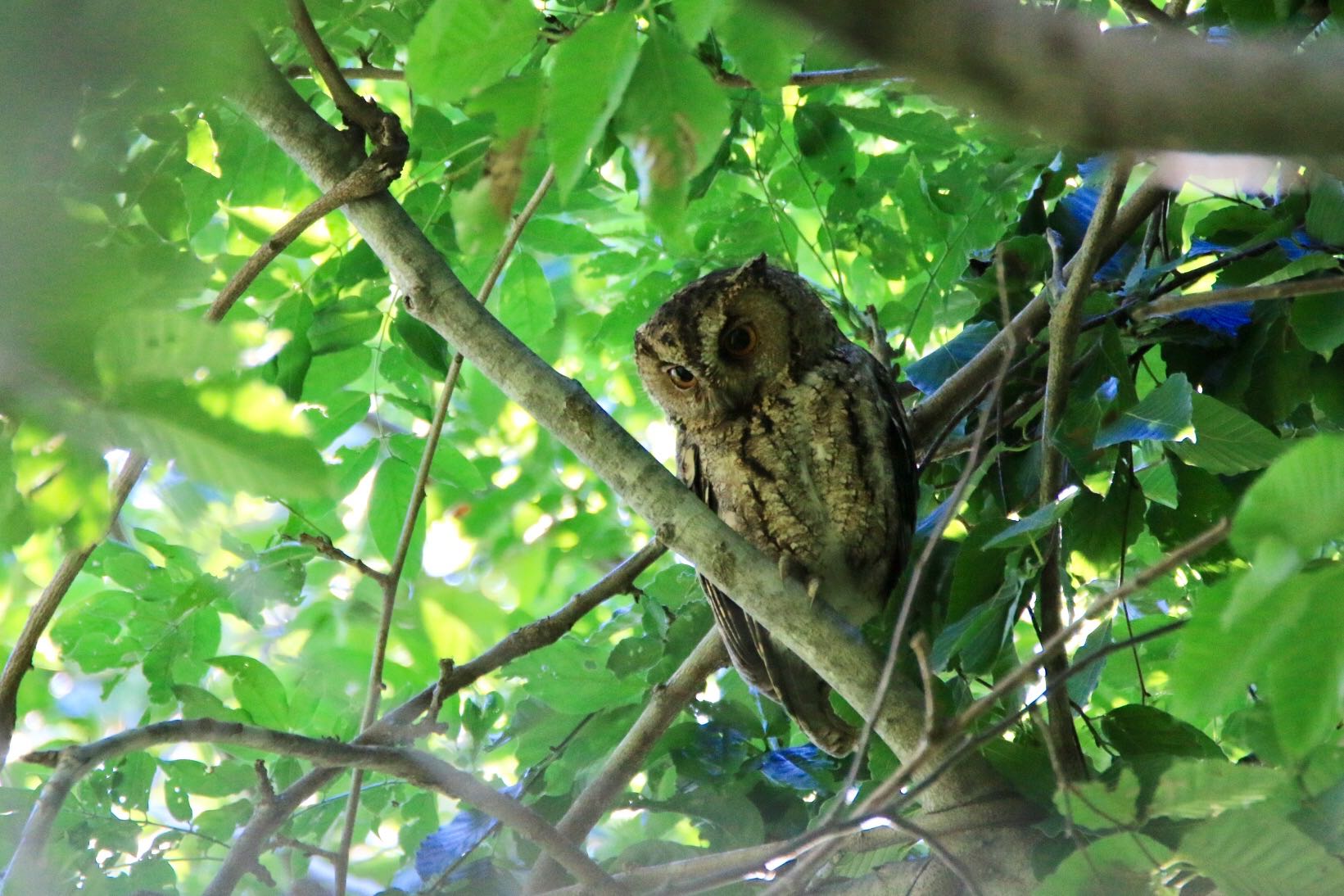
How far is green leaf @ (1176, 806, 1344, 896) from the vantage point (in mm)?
1147

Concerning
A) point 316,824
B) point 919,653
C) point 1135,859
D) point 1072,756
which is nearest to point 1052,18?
point 919,653

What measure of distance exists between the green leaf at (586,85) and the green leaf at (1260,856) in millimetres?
917

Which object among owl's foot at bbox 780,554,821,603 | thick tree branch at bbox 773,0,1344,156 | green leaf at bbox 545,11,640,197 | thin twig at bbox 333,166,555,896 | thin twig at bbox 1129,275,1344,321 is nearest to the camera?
thick tree branch at bbox 773,0,1344,156

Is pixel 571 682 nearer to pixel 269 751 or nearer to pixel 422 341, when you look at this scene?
pixel 422 341

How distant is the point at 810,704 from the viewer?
2.53m

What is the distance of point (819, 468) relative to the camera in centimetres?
272

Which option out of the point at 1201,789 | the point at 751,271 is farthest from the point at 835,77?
the point at 1201,789

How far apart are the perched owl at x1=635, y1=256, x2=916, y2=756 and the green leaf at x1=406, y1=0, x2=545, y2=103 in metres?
1.58

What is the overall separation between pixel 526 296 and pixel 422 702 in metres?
1.04

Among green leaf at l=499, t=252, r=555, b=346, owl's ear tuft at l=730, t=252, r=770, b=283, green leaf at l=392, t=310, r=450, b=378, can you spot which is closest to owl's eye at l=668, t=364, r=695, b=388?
owl's ear tuft at l=730, t=252, r=770, b=283

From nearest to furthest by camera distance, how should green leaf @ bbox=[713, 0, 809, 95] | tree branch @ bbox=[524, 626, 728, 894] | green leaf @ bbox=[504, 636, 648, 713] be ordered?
green leaf @ bbox=[713, 0, 809, 95], tree branch @ bbox=[524, 626, 728, 894], green leaf @ bbox=[504, 636, 648, 713]

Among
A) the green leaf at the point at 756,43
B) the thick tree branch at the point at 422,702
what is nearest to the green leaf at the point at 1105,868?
the green leaf at the point at 756,43

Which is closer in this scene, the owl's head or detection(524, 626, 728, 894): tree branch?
detection(524, 626, 728, 894): tree branch

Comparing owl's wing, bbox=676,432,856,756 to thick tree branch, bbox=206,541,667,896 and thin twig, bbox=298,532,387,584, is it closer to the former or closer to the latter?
thick tree branch, bbox=206,541,667,896
